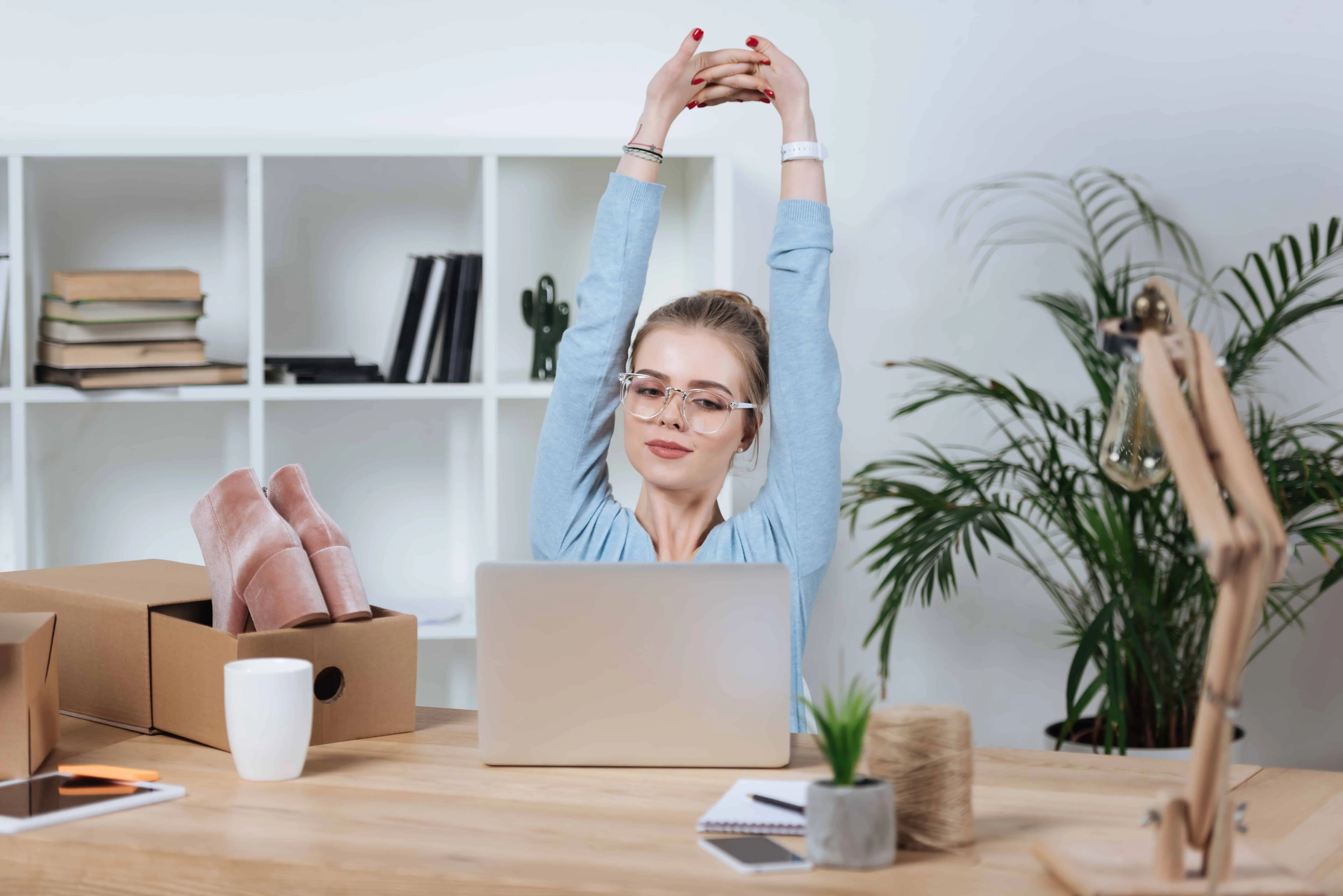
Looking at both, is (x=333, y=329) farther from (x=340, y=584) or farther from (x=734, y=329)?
(x=340, y=584)

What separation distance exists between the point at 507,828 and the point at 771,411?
2.78 feet

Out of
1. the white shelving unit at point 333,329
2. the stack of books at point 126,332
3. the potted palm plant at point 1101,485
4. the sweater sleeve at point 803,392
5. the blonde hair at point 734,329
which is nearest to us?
the sweater sleeve at point 803,392

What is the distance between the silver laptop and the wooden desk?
0.03 m

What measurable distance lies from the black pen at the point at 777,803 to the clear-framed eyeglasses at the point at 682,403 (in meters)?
0.73

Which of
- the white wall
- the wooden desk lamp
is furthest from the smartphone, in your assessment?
the white wall

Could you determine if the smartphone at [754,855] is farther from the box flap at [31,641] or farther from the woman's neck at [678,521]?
the woman's neck at [678,521]

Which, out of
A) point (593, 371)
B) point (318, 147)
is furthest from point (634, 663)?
point (318, 147)

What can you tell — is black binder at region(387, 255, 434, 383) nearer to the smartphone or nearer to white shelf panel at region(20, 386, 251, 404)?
white shelf panel at region(20, 386, 251, 404)

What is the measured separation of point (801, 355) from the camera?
1539 millimetres

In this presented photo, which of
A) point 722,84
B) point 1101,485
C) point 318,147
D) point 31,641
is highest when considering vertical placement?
point 318,147

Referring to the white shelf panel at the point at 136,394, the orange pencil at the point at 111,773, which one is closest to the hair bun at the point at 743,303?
the orange pencil at the point at 111,773

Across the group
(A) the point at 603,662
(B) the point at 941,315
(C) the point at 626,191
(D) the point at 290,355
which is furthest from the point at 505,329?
(A) the point at 603,662

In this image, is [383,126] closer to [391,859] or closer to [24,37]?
[24,37]

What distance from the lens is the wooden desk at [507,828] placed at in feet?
2.75
